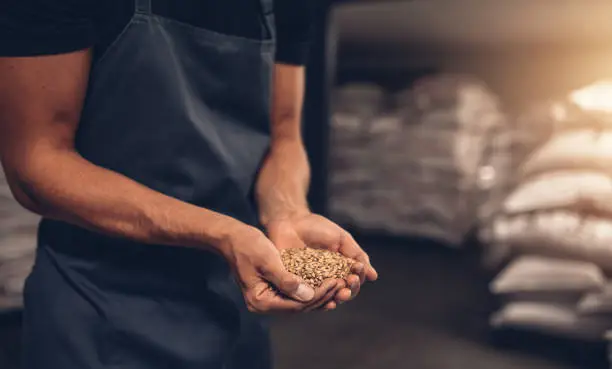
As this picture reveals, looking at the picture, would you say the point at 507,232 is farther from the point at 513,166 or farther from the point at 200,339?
the point at 200,339

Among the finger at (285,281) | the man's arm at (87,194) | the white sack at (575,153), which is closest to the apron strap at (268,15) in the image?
the man's arm at (87,194)

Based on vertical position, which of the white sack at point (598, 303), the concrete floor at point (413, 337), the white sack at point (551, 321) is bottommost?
the concrete floor at point (413, 337)

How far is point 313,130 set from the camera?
2.66 m

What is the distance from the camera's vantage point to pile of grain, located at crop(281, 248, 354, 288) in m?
0.82

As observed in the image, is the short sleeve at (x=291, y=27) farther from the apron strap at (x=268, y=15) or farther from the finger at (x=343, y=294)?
the finger at (x=343, y=294)

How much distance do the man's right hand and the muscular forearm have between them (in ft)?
0.07

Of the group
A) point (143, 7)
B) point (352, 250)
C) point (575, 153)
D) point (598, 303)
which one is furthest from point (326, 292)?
point (575, 153)

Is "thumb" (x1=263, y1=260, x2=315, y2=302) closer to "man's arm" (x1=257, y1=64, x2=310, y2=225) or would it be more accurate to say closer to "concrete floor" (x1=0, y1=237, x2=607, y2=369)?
"man's arm" (x1=257, y1=64, x2=310, y2=225)

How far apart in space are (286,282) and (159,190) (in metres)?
0.23

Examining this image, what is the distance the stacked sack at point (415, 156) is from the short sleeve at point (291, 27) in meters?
2.07

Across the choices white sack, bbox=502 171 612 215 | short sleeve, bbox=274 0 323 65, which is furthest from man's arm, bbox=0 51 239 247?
white sack, bbox=502 171 612 215

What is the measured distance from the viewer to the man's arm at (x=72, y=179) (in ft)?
2.36

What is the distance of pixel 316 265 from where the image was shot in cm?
85

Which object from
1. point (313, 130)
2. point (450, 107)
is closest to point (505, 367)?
point (313, 130)
